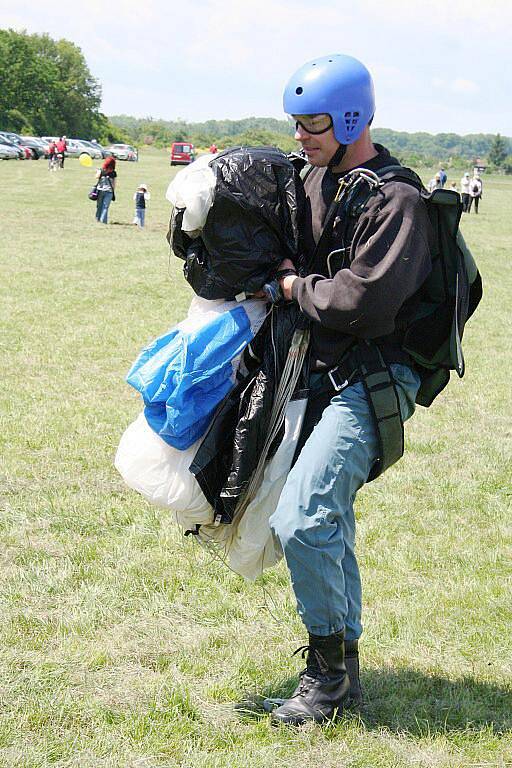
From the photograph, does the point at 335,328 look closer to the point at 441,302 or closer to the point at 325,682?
the point at 441,302

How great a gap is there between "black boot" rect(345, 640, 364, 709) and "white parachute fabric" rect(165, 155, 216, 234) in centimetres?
160

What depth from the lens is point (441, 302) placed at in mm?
3209

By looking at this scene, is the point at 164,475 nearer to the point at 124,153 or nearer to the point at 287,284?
the point at 287,284

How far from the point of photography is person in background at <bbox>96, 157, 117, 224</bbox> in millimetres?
21891

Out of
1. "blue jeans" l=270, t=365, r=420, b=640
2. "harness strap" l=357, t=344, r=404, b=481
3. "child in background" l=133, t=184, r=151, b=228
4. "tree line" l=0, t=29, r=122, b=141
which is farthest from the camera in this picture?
"tree line" l=0, t=29, r=122, b=141

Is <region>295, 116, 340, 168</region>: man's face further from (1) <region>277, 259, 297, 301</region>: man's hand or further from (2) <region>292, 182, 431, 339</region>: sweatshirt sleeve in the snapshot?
(1) <region>277, 259, 297, 301</region>: man's hand

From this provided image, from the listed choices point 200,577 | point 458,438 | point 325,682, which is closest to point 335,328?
point 325,682

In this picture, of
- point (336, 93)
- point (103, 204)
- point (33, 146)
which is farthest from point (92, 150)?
point (336, 93)

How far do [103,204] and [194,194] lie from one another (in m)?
20.1

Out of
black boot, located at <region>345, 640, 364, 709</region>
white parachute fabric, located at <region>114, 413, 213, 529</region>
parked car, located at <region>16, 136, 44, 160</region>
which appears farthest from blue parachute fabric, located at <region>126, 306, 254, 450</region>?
parked car, located at <region>16, 136, 44, 160</region>

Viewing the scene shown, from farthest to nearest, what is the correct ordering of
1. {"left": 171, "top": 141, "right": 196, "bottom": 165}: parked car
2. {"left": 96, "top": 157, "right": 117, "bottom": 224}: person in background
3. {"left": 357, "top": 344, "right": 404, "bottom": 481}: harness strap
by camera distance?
{"left": 171, "top": 141, "right": 196, "bottom": 165}: parked car, {"left": 96, "top": 157, "right": 117, "bottom": 224}: person in background, {"left": 357, "top": 344, "right": 404, "bottom": 481}: harness strap

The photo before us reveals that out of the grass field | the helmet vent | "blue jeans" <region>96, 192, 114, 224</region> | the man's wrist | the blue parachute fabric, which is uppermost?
the helmet vent

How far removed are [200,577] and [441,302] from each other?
1.92 m

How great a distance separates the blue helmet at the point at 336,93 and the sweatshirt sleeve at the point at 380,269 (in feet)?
0.88
